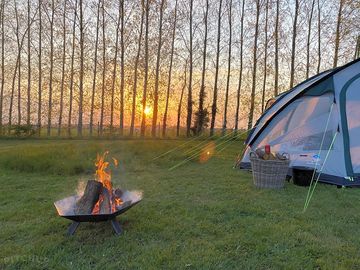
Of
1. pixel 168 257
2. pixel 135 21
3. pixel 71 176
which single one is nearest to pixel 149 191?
pixel 71 176

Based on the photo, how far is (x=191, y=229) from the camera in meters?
3.42

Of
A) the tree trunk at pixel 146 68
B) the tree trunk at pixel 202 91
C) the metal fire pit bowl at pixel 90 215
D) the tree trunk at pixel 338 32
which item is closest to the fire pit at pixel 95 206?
the metal fire pit bowl at pixel 90 215

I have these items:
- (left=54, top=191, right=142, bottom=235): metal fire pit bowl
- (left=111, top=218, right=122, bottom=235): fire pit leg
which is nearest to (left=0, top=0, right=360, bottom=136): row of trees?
(left=54, top=191, right=142, bottom=235): metal fire pit bowl

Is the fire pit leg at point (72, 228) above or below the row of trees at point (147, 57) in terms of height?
below

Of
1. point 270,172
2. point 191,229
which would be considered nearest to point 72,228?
Result: point 191,229

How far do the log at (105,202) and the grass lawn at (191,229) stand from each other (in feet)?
0.80

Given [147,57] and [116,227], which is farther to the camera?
[147,57]

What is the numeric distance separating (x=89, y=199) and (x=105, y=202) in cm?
16

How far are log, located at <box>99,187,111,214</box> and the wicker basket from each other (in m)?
2.75

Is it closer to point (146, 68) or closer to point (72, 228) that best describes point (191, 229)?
point (72, 228)

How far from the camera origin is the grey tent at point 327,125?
5.23 m

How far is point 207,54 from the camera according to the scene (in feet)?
57.8

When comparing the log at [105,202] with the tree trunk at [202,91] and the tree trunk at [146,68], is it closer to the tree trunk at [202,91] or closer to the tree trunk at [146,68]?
the tree trunk at [146,68]

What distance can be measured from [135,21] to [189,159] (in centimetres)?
1047
